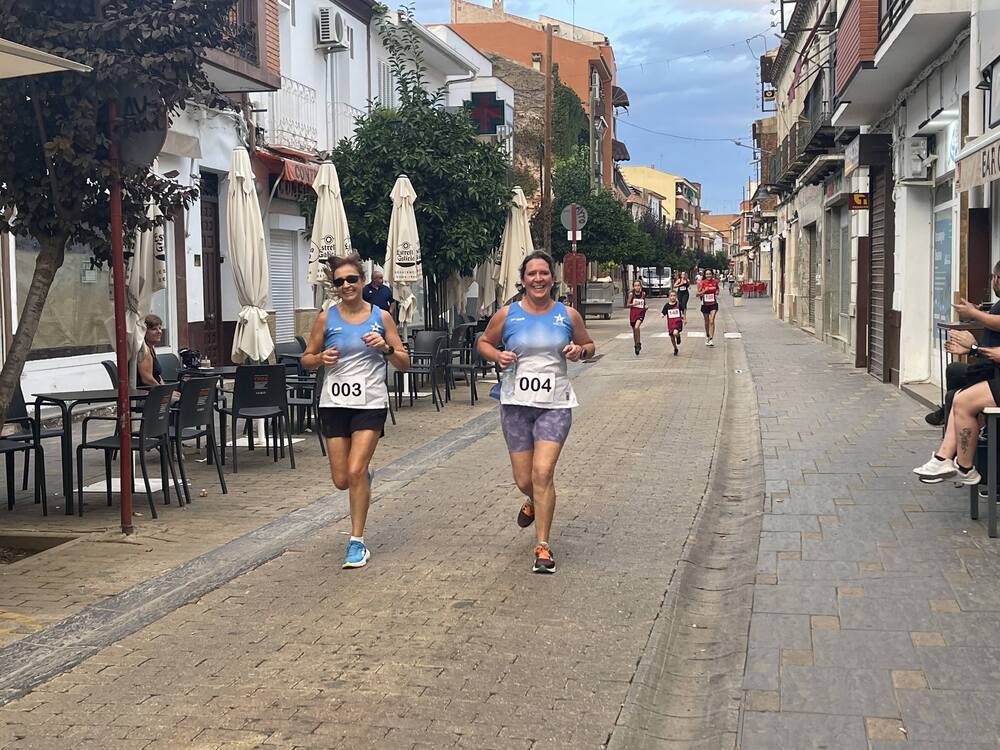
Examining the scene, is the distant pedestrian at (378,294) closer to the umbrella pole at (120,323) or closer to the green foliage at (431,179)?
the green foliage at (431,179)

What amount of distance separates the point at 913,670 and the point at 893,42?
10255 mm

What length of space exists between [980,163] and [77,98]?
6746 millimetres

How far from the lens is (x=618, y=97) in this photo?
80.6 metres

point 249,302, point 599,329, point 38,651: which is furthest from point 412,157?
point 599,329

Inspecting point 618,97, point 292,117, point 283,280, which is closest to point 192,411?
point 283,280

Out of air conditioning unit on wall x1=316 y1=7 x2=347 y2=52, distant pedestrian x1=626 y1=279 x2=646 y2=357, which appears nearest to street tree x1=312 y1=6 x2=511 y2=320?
air conditioning unit on wall x1=316 y1=7 x2=347 y2=52

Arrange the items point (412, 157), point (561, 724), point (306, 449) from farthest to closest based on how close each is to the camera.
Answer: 1. point (412, 157)
2. point (306, 449)
3. point (561, 724)

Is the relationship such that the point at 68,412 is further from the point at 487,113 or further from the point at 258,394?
the point at 487,113

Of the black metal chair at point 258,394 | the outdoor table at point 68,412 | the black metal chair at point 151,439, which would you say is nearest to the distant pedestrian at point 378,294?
the black metal chair at point 258,394

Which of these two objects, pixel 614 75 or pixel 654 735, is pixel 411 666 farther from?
pixel 614 75

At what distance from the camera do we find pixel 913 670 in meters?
4.56

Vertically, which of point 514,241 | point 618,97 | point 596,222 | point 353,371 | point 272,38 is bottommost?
point 353,371

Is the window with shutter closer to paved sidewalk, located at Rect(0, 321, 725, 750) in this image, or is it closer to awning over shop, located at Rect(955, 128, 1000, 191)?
paved sidewalk, located at Rect(0, 321, 725, 750)

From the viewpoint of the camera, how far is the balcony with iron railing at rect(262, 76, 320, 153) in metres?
20.7
